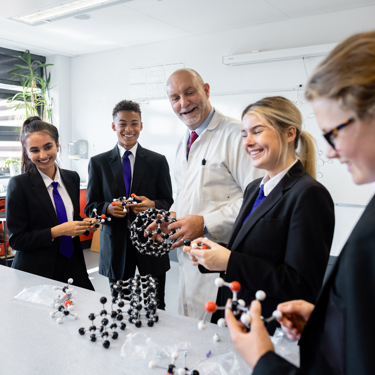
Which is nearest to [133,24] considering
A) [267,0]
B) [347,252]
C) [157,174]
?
[267,0]

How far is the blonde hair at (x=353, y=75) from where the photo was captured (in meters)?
0.71

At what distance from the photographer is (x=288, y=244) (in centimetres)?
142

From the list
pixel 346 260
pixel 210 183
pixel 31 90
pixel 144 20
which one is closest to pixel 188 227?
pixel 210 183

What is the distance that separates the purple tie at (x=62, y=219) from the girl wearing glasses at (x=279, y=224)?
1.13 m

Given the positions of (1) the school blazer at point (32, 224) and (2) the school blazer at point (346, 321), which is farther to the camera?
(1) the school blazer at point (32, 224)

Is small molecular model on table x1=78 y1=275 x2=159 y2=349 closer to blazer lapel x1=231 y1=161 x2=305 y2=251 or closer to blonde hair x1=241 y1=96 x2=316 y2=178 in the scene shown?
blazer lapel x1=231 y1=161 x2=305 y2=251

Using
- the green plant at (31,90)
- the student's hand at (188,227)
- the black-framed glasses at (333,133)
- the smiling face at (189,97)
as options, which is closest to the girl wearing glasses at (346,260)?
the black-framed glasses at (333,133)

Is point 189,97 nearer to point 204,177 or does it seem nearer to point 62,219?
point 204,177

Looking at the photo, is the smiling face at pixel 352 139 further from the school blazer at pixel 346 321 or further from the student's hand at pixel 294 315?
the student's hand at pixel 294 315

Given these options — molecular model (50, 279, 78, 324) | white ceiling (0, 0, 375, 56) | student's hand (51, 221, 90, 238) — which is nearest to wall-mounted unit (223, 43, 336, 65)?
white ceiling (0, 0, 375, 56)

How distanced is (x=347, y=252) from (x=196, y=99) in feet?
5.68

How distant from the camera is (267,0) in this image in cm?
402

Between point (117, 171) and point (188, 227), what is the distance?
1.00 metres

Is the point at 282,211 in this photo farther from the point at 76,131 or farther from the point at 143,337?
the point at 76,131
